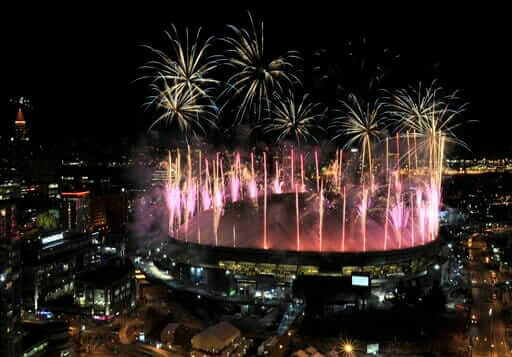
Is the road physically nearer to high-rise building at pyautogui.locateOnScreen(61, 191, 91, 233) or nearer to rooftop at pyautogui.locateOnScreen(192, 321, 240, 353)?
rooftop at pyautogui.locateOnScreen(192, 321, 240, 353)

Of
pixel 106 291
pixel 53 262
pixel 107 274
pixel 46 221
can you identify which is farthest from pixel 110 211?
pixel 106 291

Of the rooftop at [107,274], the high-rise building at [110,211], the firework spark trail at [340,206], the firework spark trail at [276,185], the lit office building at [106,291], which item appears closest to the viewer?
the lit office building at [106,291]

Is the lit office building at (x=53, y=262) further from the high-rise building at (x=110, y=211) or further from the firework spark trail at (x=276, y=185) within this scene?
the firework spark trail at (x=276, y=185)

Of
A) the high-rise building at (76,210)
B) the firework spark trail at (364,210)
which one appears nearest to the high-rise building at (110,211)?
the high-rise building at (76,210)

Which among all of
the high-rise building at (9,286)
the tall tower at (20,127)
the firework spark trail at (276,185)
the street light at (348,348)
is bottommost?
the street light at (348,348)

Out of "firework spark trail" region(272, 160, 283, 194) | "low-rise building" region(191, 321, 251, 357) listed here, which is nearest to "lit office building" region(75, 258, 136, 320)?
"low-rise building" region(191, 321, 251, 357)

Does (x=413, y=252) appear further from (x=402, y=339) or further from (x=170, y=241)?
(x=170, y=241)
